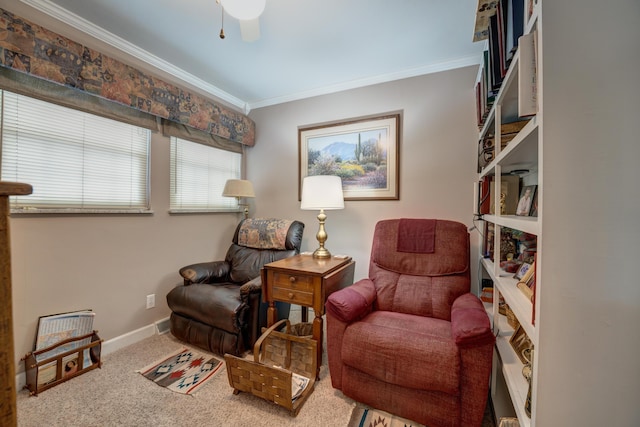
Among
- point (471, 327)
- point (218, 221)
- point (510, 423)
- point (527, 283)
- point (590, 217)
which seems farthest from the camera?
point (218, 221)

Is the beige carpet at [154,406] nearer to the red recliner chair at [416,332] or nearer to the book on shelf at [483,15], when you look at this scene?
the red recliner chair at [416,332]

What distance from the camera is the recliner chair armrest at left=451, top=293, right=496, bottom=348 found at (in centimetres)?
112

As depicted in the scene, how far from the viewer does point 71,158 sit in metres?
1.73

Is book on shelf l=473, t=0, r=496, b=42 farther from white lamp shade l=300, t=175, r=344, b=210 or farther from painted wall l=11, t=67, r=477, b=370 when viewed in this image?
white lamp shade l=300, t=175, r=344, b=210

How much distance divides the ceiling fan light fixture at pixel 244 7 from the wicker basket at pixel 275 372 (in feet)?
6.02

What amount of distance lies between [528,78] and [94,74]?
246 centimetres

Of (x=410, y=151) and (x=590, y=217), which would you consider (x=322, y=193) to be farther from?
(x=590, y=217)

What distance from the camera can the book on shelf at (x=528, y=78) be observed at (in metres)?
0.72

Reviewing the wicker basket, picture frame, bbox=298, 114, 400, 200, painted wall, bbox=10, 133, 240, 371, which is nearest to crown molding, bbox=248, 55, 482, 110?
picture frame, bbox=298, 114, 400, 200

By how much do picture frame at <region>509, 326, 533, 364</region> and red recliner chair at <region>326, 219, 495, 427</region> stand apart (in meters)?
0.15

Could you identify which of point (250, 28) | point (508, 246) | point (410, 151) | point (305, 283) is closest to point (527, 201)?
point (508, 246)

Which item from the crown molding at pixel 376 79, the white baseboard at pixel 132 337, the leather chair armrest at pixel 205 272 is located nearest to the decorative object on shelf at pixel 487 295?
the crown molding at pixel 376 79

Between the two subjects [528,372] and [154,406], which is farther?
[154,406]

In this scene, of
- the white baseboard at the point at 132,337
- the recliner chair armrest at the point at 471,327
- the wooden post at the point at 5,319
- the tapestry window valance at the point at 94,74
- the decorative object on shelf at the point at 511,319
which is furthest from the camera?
the white baseboard at the point at 132,337
